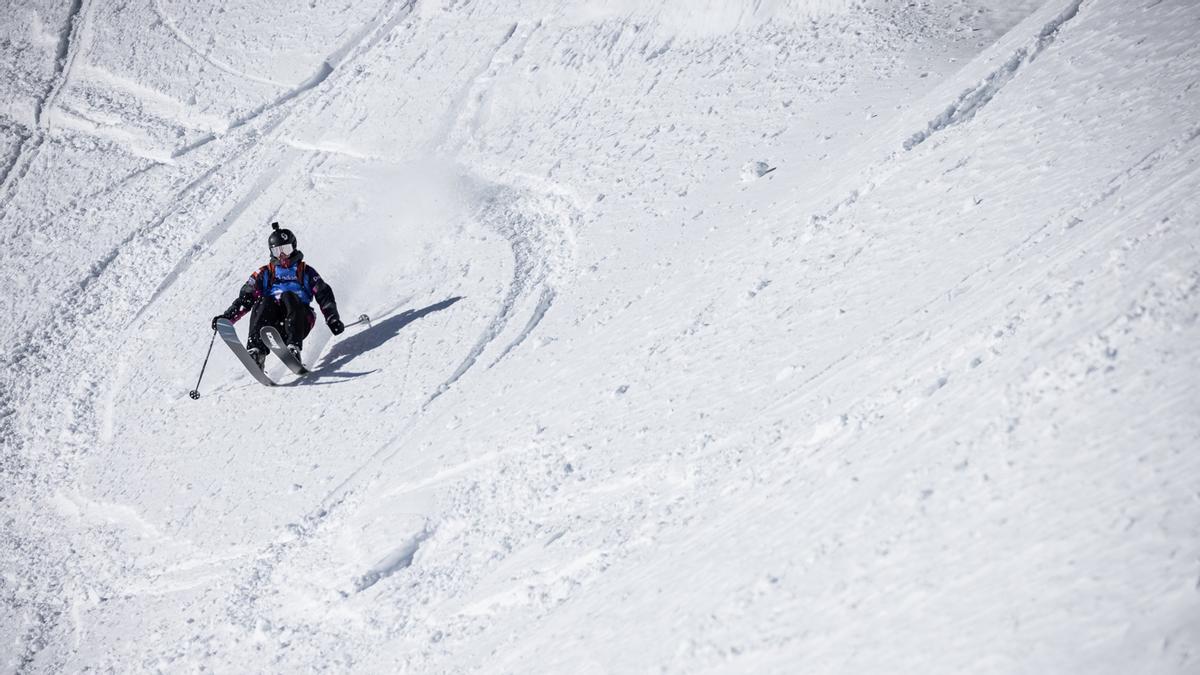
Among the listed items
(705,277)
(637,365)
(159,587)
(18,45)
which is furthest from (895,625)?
(18,45)

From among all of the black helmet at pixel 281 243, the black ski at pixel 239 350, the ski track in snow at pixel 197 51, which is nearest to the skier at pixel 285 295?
the black helmet at pixel 281 243

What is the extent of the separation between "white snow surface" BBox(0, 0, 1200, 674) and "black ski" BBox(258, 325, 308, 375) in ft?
0.89

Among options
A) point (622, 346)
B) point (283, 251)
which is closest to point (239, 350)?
point (283, 251)

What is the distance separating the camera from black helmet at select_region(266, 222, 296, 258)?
792 cm

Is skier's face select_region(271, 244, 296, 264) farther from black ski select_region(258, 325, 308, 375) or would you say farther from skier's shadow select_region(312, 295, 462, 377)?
skier's shadow select_region(312, 295, 462, 377)

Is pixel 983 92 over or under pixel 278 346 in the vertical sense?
over

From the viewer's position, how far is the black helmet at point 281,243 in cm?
792

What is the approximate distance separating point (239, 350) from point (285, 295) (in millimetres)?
713

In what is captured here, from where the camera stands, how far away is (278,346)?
7512 millimetres

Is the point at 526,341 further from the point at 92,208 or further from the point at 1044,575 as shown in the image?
the point at 92,208

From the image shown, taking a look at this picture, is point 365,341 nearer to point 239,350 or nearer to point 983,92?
point 239,350

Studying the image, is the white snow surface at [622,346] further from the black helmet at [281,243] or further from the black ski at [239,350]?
the black helmet at [281,243]

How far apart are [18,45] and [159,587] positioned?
11.3 metres

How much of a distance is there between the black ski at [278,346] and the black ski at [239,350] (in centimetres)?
20
